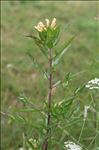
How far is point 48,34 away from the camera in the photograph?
190 centimetres

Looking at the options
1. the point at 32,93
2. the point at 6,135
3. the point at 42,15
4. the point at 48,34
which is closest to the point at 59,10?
the point at 42,15

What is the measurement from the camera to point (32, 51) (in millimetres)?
5016

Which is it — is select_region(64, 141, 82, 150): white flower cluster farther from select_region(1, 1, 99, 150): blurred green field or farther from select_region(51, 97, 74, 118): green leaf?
select_region(1, 1, 99, 150): blurred green field

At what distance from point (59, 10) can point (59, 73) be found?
6.06ft

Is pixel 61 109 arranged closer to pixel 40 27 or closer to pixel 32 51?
pixel 40 27

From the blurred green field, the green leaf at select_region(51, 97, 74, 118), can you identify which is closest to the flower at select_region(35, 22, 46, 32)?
the green leaf at select_region(51, 97, 74, 118)

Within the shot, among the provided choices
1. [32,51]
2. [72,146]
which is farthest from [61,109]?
[32,51]

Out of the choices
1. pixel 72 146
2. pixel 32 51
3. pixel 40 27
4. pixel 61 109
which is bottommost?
pixel 72 146

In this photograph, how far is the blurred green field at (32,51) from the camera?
392 cm

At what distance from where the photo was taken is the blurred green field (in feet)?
12.9

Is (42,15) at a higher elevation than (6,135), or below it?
higher

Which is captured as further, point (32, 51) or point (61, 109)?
point (32, 51)

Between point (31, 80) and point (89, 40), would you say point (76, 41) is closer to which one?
point (89, 40)

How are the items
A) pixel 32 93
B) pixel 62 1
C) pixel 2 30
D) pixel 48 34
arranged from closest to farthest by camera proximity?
pixel 48 34, pixel 32 93, pixel 2 30, pixel 62 1
